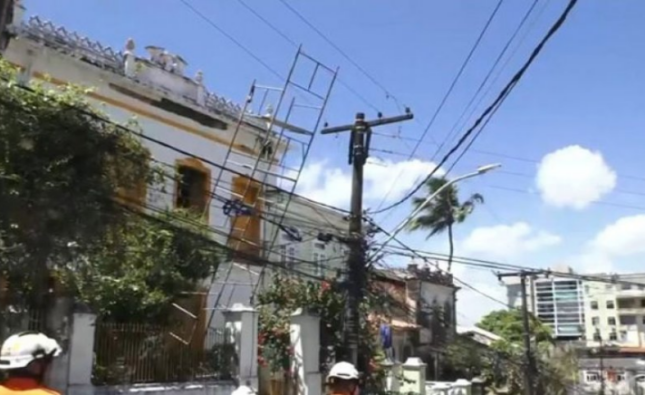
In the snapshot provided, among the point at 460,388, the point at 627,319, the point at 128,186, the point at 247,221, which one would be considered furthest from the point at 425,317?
the point at 627,319

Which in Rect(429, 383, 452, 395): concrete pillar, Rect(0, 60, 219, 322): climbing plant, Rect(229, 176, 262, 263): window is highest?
Rect(229, 176, 262, 263): window

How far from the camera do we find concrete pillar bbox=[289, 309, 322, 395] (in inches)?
546

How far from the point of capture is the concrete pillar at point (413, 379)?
60.7ft

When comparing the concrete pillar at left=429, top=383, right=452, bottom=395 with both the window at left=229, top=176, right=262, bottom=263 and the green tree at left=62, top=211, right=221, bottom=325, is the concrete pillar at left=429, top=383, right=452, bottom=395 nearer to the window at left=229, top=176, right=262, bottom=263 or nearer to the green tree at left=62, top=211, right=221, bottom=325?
the window at left=229, top=176, right=262, bottom=263

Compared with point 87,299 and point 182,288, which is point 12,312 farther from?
point 182,288

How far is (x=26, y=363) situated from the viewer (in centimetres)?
328

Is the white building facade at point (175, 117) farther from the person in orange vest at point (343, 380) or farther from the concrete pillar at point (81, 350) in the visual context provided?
the person in orange vest at point (343, 380)

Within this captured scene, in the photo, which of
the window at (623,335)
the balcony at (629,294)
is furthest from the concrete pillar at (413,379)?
the balcony at (629,294)

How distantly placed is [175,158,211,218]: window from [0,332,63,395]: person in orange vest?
553 inches

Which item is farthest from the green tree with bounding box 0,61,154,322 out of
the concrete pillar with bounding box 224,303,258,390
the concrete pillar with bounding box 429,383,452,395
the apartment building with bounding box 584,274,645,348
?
the apartment building with bounding box 584,274,645,348

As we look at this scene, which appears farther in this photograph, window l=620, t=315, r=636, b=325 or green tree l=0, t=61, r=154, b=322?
window l=620, t=315, r=636, b=325

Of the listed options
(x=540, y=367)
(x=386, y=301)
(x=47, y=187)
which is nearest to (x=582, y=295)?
(x=540, y=367)

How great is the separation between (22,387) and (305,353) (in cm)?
1098

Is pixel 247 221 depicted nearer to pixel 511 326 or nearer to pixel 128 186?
pixel 128 186
